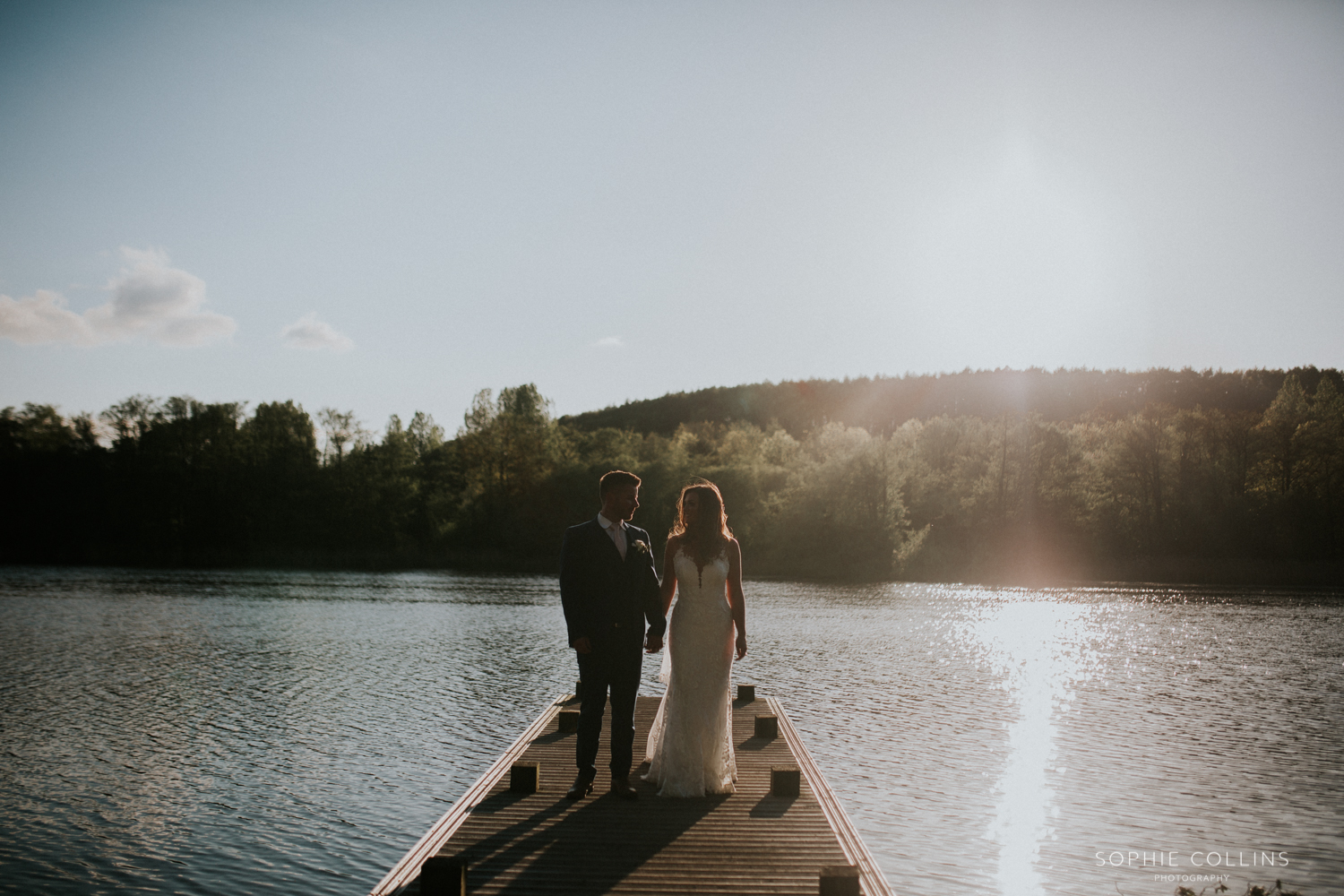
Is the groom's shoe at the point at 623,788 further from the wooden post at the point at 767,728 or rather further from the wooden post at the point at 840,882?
the wooden post at the point at 767,728

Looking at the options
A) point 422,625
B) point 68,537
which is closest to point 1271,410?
point 422,625

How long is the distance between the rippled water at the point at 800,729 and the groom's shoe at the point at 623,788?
2231 mm

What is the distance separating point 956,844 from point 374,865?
203 inches

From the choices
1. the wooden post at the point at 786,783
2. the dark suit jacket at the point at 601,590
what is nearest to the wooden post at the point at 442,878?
the dark suit jacket at the point at 601,590

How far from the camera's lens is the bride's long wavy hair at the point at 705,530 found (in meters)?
6.65

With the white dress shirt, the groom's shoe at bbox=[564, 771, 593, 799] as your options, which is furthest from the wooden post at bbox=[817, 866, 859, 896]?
the white dress shirt

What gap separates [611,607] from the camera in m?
6.38

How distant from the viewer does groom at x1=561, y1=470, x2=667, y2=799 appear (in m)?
6.35

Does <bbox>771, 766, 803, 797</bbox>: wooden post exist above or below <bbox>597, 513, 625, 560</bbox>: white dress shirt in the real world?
below

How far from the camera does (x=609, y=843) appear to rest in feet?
18.6

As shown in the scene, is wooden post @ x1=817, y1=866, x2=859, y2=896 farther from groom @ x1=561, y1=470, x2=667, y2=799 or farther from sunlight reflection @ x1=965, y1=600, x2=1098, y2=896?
sunlight reflection @ x1=965, y1=600, x2=1098, y2=896

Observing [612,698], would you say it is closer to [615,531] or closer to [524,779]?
[524,779]

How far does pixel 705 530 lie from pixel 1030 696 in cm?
1166

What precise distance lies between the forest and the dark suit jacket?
47752mm
